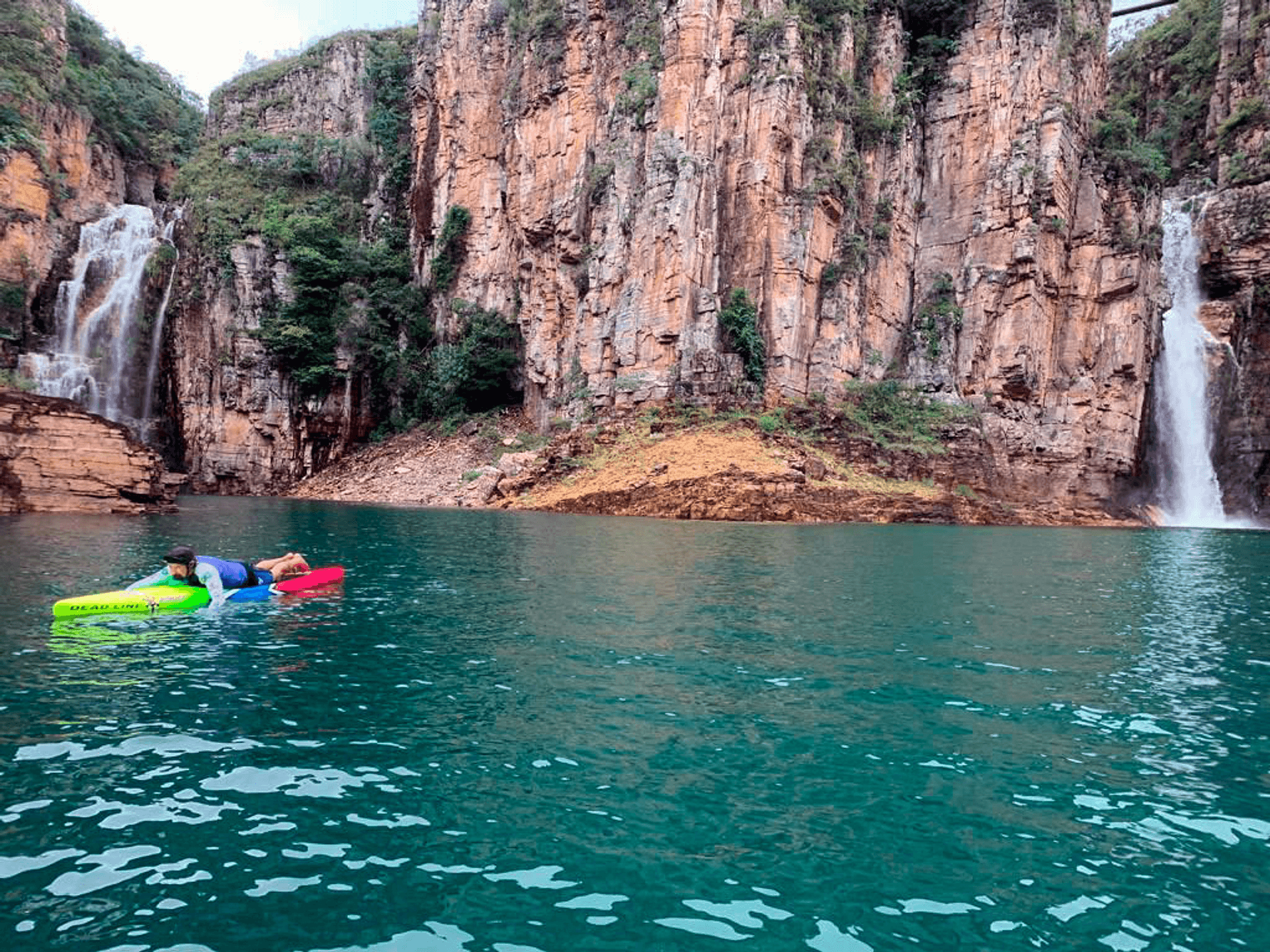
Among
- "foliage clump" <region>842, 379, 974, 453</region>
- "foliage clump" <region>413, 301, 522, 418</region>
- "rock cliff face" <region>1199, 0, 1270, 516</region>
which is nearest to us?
"foliage clump" <region>842, 379, 974, 453</region>

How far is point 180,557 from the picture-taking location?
1099 centimetres

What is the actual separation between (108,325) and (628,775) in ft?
150

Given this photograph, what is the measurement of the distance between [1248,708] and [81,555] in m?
17.7

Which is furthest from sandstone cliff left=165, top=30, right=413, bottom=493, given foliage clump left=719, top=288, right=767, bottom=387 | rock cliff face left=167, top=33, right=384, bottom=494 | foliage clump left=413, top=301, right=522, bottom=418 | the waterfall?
the waterfall

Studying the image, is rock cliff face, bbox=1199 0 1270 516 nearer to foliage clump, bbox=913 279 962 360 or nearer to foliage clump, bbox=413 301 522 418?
foliage clump, bbox=913 279 962 360

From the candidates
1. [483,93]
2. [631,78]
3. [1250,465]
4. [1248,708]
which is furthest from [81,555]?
[1250,465]

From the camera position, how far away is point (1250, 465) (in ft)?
127

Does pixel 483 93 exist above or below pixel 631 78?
above

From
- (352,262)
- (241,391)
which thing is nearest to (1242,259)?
(352,262)

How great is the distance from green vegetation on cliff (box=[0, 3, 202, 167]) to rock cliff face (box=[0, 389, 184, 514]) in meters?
23.8

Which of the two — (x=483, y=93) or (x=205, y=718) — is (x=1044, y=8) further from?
(x=205, y=718)

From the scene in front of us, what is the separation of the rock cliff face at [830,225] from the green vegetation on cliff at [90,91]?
2268cm

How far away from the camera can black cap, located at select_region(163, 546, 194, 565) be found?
10.9m

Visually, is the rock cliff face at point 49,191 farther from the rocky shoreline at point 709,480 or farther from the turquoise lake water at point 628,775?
the turquoise lake water at point 628,775
